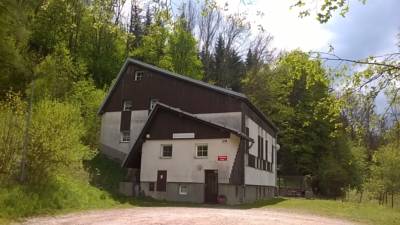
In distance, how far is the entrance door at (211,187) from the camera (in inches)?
1247

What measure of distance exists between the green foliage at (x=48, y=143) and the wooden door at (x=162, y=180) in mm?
10810

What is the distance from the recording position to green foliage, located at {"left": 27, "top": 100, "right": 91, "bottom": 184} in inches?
848

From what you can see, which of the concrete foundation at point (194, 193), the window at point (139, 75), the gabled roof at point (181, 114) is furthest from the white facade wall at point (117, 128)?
the concrete foundation at point (194, 193)

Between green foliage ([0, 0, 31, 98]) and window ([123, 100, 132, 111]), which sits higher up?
window ([123, 100, 132, 111])

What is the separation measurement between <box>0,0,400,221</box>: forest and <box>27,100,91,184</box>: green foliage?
1.9 inches

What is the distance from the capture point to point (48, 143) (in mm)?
21422

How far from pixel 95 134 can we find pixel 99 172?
7.04m

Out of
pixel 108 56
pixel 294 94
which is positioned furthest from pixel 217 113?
pixel 294 94

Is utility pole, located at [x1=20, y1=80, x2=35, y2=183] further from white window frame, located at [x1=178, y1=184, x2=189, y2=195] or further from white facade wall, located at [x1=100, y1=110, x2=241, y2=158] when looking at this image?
white facade wall, located at [x1=100, y1=110, x2=241, y2=158]

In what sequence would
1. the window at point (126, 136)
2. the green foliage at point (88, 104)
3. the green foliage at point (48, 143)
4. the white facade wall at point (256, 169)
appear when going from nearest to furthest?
the green foliage at point (48, 143)
the white facade wall at point (256, 169)
the window at point (126, 136)
the green foliage at point (88, 104)

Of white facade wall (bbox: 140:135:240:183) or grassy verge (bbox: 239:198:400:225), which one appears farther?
white facade wall (bbox: 140:135:240:183)

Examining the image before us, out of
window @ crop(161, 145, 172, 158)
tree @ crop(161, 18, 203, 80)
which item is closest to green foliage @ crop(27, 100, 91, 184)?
window @ crop(161, 145, 172, 158)

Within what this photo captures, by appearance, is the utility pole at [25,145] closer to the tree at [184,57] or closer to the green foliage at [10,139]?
the green foliage at [10,139]

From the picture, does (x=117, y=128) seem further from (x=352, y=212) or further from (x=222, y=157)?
(x=352, y=212)
